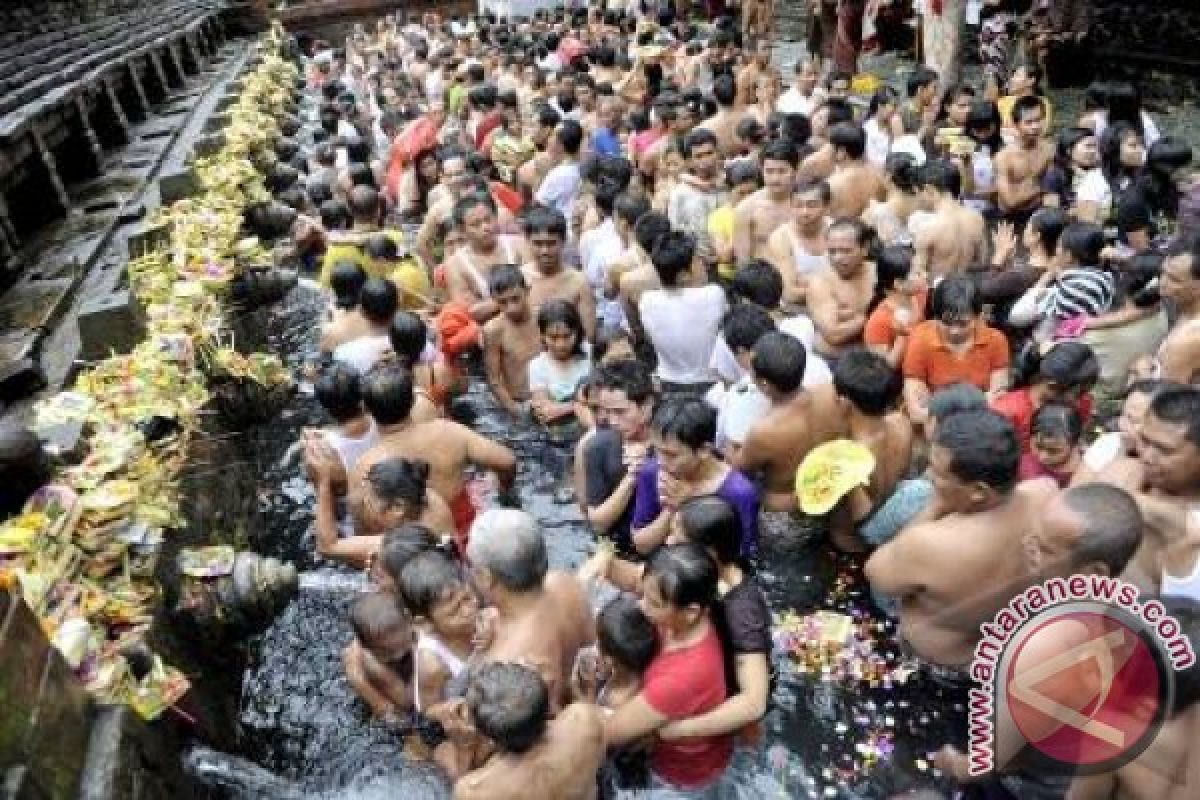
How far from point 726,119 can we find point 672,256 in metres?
4.71

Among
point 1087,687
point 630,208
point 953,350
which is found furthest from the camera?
point 630,208

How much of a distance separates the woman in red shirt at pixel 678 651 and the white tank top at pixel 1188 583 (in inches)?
61.8

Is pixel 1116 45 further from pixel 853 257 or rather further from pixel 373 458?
pixel 373 458

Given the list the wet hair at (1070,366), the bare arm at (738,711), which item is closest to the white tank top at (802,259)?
the wet hair at (1070,366)

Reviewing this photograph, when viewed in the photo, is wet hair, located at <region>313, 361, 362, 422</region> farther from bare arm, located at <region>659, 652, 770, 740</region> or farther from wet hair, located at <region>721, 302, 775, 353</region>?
bare arm, located at <region>659, 652, 770, 740</region>

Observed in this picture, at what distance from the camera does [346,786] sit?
4145 mm

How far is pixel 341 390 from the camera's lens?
15.3 feet

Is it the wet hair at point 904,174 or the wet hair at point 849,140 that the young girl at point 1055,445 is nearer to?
the wet hair at point 904,174

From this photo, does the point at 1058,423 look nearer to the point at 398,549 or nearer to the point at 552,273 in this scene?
the point at 398,549

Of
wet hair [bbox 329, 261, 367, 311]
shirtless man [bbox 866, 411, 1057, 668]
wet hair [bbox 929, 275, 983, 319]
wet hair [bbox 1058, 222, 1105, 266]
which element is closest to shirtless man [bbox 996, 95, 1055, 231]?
wet hair [bbox 1058, 222, 1105, 266]

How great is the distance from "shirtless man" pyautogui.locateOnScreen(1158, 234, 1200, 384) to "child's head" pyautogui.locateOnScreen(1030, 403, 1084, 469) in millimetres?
735

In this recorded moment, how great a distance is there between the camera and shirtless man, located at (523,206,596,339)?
237 inches

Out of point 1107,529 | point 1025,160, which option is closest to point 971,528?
point 1107,529

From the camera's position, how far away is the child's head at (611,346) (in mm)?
5469
